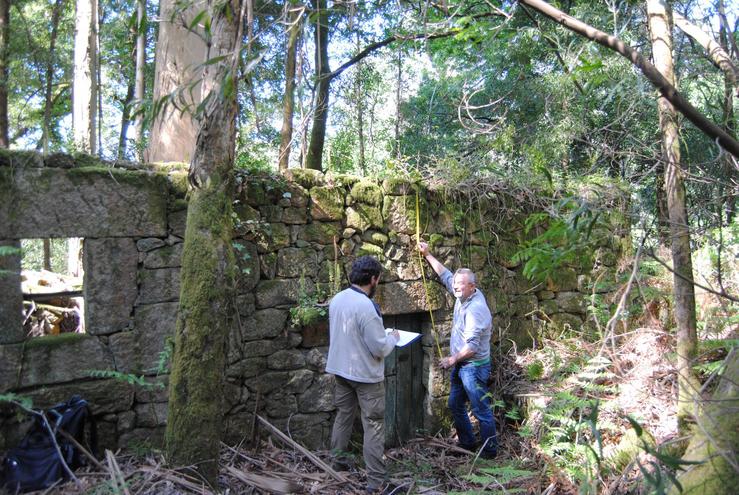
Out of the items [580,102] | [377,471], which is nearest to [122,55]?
[580,102]

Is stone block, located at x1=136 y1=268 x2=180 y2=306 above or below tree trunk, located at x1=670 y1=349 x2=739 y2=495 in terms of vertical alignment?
above

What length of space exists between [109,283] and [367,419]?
86.5 inches

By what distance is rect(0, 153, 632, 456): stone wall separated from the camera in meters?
3.73

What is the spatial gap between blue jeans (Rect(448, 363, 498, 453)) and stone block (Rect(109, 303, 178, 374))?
2.67m

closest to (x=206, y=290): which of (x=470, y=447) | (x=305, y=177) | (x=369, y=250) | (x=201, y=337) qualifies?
(x=201, y=337)

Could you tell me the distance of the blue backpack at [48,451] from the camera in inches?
130

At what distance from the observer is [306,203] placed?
4.90 meters

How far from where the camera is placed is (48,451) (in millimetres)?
3410

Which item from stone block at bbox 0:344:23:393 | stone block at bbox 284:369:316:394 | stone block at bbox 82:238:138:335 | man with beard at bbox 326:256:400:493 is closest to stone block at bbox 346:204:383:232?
man with beard at bbox 326:256:400:493

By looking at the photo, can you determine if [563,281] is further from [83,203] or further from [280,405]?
[83,203]

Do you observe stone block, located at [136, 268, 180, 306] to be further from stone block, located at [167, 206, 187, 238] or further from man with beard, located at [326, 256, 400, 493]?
man with beard, located at [326, 256, 400, 493]

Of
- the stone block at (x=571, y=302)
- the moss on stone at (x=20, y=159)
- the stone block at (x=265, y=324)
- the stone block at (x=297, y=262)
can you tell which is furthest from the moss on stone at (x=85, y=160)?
the stone block at (x=571, y=302)

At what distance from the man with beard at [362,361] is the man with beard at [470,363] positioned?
39.3 inches

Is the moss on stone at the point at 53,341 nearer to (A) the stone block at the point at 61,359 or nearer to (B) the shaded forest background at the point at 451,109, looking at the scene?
(A) the stone block at the point at 61,359
